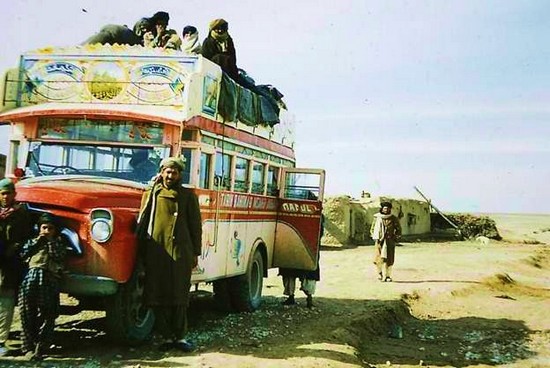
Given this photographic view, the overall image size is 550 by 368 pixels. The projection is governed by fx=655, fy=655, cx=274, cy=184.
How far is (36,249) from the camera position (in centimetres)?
589

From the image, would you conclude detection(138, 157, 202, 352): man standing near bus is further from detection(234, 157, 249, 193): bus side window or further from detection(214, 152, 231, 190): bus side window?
detection(234, 157, 249, 193): bus side window

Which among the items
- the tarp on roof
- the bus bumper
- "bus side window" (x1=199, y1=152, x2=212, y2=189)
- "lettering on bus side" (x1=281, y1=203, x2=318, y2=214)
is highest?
the tarp on roof

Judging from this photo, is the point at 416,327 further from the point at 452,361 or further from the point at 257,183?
the point at 257,183

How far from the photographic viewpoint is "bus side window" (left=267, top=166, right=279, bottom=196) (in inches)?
424

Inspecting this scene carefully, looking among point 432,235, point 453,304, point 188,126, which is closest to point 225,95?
point 188,126

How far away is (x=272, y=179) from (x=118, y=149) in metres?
4.10

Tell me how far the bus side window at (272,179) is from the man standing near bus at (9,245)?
5.15 meters

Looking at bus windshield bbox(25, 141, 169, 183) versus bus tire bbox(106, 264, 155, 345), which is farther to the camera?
bus windshield bbox(25, 141, 169, 183)

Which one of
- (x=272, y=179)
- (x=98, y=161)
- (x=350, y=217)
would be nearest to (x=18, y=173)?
(x=98, y=161)

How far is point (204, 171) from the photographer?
7.81m

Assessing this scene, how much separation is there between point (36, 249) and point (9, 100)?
2.39 meters

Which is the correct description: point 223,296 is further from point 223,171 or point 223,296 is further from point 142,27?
point 142,27

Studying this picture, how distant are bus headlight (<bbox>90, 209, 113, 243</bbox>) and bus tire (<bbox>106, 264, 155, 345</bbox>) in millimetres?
581

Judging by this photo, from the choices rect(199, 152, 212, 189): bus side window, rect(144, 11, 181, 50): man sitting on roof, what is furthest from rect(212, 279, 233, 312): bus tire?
rect(144, 11, 181, 50): man sitting on roof
